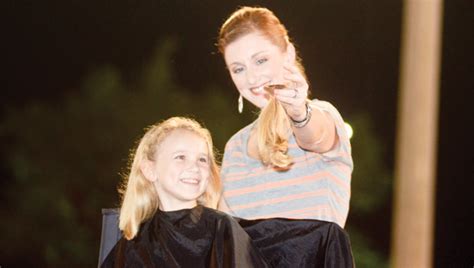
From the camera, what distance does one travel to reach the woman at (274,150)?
173cm

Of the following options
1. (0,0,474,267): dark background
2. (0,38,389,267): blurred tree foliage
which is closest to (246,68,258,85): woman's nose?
(0,0,474,267): dark background

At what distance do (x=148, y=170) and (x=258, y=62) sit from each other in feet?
1.55

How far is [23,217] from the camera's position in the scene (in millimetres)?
3850

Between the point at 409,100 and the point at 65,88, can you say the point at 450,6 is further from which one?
the point at 65,88


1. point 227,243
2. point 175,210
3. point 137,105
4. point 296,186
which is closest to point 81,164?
point 137,105

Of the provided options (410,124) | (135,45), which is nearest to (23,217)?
(135,45)

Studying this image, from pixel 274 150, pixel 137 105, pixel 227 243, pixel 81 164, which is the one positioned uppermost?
pixel 137 105

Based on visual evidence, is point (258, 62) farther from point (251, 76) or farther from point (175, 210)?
point (175, 210)

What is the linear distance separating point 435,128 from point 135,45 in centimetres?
152

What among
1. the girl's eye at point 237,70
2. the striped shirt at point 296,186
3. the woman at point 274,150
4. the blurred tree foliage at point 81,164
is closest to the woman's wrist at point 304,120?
the woman at point 274,150

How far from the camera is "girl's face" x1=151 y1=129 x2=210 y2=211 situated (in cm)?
155

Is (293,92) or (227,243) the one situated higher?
(293,92)

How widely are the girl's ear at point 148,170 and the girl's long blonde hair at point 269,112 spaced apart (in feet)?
0.99

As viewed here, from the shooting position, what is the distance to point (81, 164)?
A: 12.3 feet
